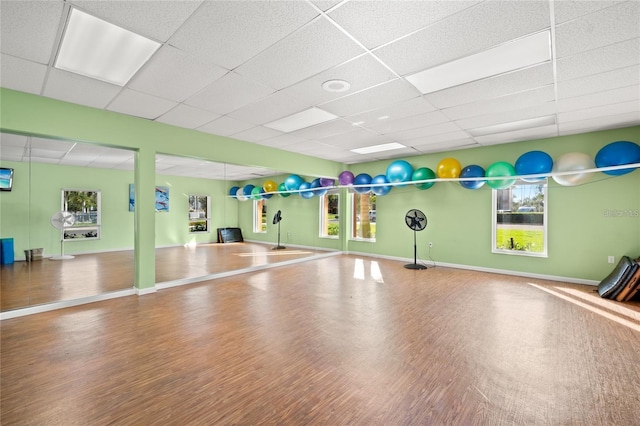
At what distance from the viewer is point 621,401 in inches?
76.7

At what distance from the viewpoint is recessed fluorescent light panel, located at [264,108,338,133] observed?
13.6 feet

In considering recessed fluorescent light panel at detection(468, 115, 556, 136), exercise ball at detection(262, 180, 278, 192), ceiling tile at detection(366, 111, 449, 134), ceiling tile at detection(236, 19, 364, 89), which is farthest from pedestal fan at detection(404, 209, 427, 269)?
ceiling tile at detection(236, 19, 364, 89)

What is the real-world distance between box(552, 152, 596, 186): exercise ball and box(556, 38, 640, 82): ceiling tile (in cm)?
213

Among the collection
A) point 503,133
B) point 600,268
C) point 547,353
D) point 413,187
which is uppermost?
point 503,133

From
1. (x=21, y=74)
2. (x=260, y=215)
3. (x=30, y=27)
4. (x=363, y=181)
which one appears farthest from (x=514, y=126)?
(x=21, y=74)

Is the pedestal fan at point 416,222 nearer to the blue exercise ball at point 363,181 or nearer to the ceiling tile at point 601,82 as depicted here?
the blue exercise ball at point 363,181

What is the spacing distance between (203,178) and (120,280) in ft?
9.50

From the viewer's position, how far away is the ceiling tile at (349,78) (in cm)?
278

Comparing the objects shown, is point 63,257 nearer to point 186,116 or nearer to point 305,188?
point 186,116

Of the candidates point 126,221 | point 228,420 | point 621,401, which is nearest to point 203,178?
point 126,221

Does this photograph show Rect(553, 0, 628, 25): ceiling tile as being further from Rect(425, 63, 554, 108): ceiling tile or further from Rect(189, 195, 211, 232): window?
Rect(189, 195, 211, 232): window

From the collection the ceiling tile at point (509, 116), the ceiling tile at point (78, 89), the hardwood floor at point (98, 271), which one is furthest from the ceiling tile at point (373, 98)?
the hardwood floor at point (98, 271)

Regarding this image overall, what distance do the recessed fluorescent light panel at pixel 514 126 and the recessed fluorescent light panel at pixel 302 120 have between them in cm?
264

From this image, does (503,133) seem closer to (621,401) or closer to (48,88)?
(621,401)
